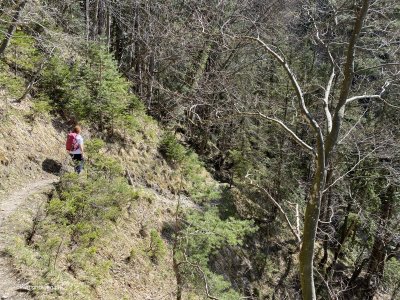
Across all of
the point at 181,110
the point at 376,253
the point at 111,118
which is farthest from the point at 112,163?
the point at 376,253

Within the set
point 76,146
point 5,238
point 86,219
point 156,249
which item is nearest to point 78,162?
point 76,146

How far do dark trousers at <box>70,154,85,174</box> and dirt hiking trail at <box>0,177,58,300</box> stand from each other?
64 cm

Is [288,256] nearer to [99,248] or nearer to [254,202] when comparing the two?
[254,202]

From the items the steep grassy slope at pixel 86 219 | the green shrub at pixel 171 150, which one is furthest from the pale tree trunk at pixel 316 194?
the green shrub at pixel 171 150

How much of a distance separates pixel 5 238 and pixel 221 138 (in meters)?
14.5

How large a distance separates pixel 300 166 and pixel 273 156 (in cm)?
168

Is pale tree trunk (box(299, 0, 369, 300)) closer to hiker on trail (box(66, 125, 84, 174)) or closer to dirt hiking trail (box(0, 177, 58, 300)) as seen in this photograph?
dirt hiking trail (box(0, 177, 58, 300))

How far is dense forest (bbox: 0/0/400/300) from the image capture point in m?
8.21

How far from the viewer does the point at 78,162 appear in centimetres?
985

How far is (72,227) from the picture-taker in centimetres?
814

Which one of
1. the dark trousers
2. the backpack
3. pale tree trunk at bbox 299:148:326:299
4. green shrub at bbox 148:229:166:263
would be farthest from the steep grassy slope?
pale tree trunk at bbox 299:148:326:299

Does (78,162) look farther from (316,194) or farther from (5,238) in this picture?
(316,194)

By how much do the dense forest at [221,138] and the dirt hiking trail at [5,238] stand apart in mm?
465

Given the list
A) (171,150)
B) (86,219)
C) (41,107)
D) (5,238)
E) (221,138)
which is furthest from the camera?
(221,138)
